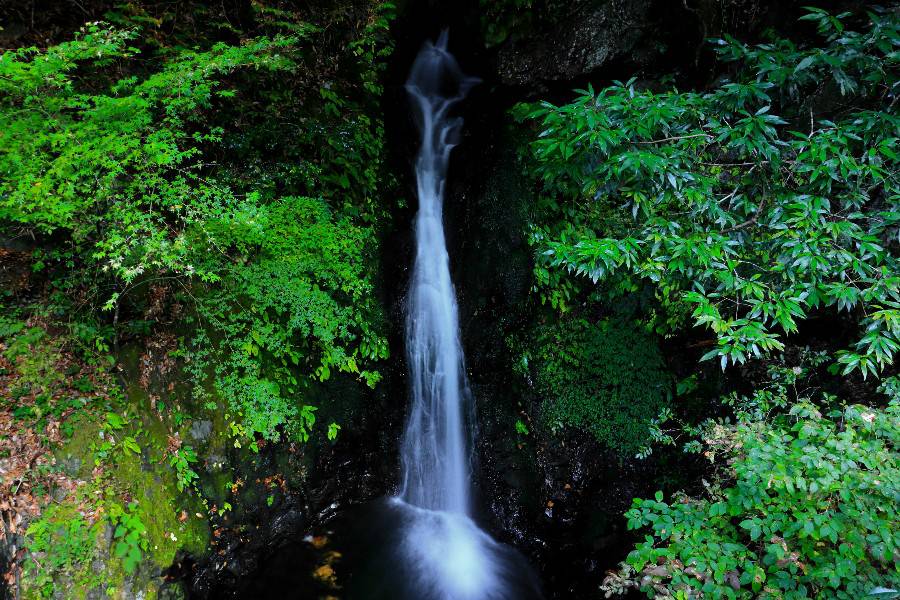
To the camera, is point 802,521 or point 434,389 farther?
point 434,389

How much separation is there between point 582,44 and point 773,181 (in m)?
3.59

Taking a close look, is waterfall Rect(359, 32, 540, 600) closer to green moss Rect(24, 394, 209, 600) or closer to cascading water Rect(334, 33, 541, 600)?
cascading water Rect(334, 33, 541, 600)

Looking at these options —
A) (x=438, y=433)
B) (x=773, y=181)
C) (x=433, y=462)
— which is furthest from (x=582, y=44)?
(x=433, y=462)

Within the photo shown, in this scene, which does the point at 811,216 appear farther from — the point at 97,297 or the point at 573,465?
the point at 97,297

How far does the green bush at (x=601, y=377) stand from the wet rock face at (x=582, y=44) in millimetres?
3625

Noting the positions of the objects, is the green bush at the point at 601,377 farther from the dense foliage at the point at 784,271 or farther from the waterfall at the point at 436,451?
the waterfall at the point at 436,451

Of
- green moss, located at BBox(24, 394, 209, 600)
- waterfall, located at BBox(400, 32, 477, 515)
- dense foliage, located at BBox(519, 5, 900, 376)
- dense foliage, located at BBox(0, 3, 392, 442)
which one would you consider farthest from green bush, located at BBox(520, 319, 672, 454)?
green moss, located at BBox(24, 394, 209, 600)

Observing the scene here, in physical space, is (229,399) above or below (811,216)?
below

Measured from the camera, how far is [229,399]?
4.68 metres

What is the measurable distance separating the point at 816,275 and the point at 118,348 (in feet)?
20.4

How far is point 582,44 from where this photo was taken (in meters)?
6.14

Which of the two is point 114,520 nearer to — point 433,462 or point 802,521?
point 433,462

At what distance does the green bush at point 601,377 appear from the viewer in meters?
5.56

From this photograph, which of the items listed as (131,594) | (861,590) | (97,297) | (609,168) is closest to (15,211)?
(97,297)
